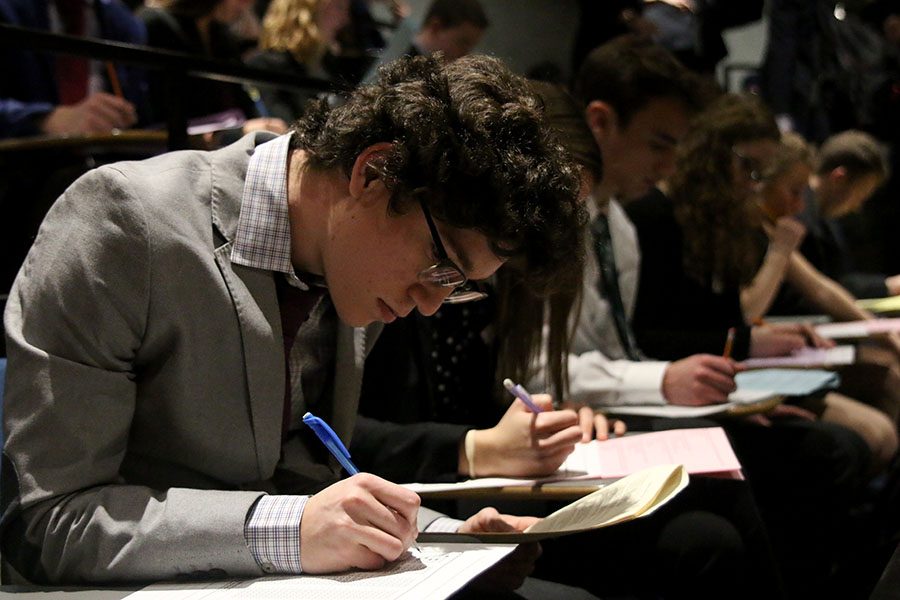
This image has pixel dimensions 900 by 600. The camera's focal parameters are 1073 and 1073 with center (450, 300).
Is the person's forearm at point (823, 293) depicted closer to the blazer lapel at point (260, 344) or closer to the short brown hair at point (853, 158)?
the short brown hair at point (853, 158)

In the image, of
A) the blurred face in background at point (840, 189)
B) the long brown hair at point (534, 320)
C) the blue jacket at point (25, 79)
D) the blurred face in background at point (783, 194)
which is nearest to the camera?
the long brown hair at point (534, 320)

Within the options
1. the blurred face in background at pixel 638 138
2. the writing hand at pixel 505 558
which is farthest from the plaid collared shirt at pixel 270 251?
the blurred face in background at pixel 638 138

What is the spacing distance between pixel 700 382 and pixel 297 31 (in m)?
1.92

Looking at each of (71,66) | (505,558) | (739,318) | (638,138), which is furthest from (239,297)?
(739,318)

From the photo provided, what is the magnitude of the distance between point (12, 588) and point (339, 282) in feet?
1.63

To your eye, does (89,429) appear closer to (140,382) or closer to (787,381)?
(140,382)

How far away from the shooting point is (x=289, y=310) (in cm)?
134

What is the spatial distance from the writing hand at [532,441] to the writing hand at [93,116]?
128 cm

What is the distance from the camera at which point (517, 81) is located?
1.31 metres

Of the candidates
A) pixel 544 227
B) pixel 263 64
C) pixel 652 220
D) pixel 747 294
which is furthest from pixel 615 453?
pixel 263 64

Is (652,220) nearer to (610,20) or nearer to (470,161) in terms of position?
(470,161)

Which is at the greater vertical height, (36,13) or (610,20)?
(36,13)

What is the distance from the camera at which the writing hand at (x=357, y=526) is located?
1.10m

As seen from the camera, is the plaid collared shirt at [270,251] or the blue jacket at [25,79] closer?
the plaid collared shirt at [270,251]
